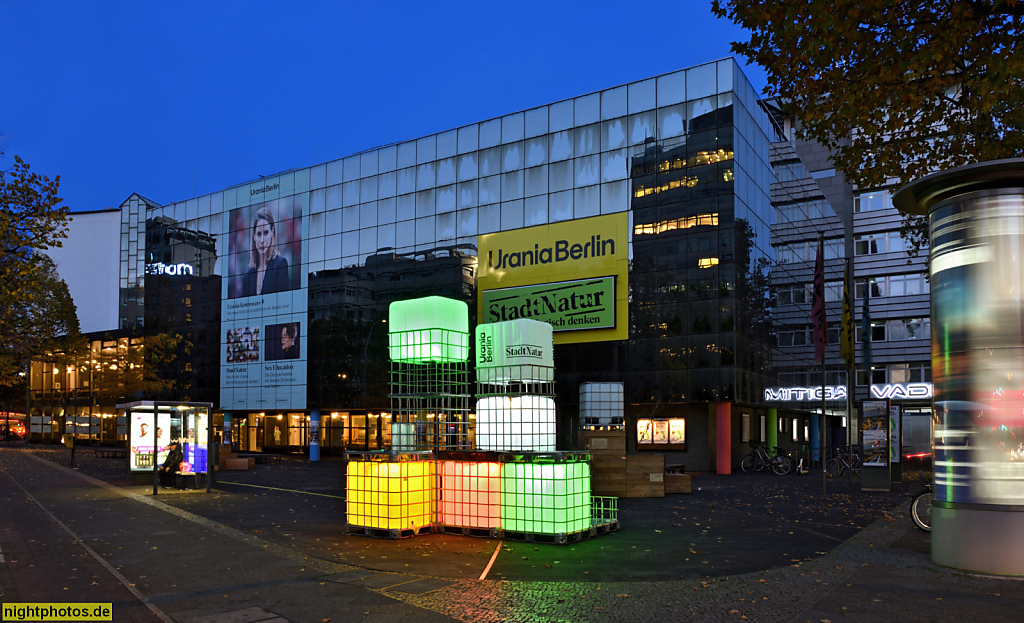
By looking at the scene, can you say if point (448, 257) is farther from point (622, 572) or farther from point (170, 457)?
point (622, 572)

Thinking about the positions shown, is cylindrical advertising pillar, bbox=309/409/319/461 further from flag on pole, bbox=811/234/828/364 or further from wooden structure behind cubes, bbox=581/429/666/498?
flag on pole, bbox=811/234/828/364

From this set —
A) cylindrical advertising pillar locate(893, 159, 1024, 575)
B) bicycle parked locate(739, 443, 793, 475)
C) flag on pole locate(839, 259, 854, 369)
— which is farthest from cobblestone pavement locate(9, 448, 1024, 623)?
bicycle parked locate(739, 443, 793, 475)

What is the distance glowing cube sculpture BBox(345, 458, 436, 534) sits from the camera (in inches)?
472

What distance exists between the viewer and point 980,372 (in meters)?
9.17

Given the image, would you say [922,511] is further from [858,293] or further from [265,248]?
[858,293]

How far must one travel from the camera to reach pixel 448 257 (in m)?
40.3

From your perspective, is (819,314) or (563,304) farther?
(563,304)

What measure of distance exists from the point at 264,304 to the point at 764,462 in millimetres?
31362

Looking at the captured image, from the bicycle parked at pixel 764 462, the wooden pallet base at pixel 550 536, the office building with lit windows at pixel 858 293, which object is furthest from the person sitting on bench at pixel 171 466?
the office building with lit windows at pixel 858 293

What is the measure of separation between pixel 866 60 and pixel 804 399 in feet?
86.4

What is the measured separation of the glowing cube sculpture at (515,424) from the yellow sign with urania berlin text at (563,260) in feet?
73.4

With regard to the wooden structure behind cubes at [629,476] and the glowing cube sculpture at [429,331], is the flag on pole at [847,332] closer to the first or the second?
the wooden structure behind cubes at [629,476]

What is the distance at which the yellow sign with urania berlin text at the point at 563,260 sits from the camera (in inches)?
1363

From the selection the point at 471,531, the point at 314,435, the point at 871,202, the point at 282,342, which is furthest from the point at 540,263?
the point at 871,202
